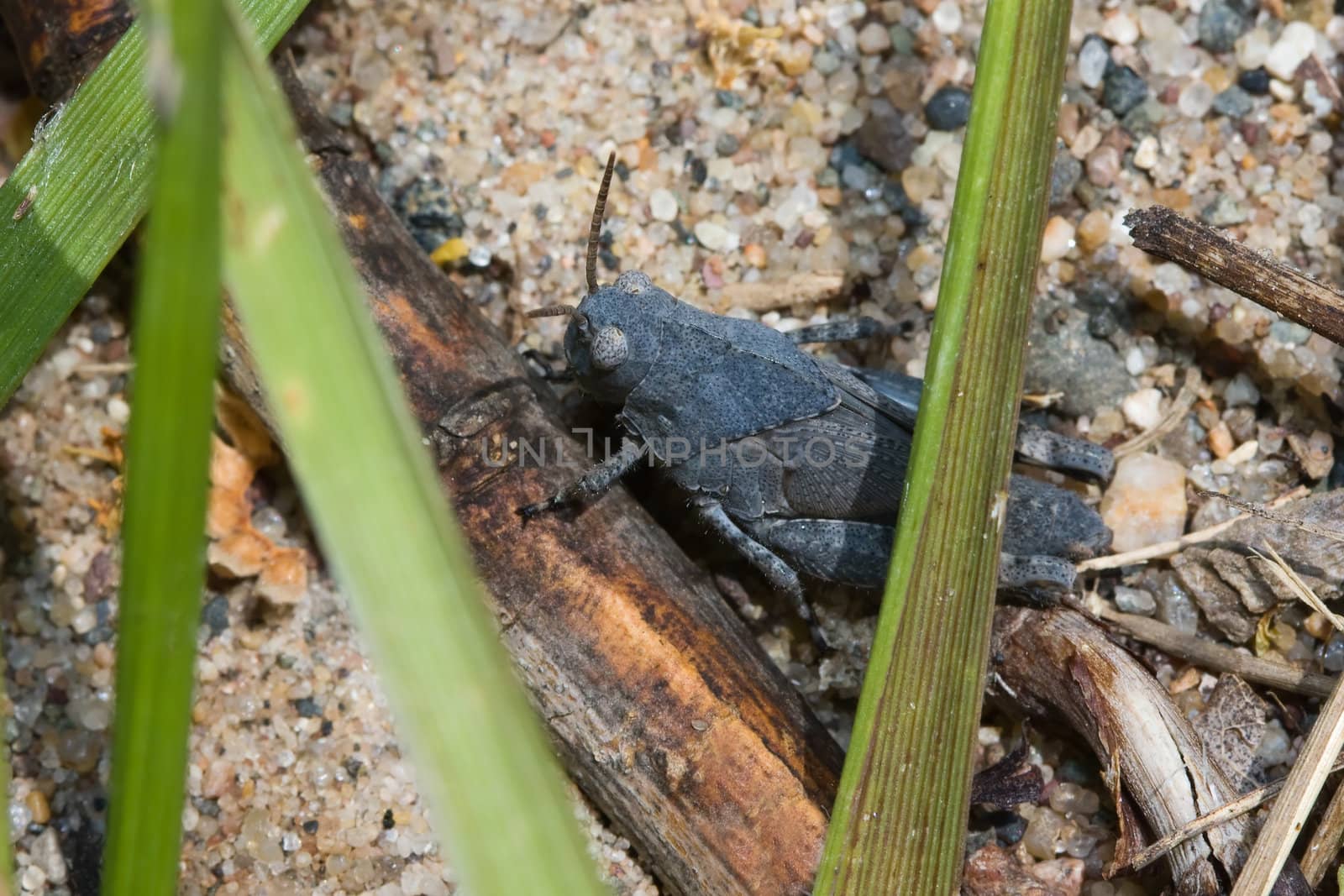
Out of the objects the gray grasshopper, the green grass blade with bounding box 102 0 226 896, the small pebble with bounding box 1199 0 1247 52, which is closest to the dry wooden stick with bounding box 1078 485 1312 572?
the gray grasshopper

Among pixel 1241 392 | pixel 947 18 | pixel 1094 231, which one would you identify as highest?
pixel 947 18

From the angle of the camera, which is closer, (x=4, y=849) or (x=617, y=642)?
(x=4, y=849)

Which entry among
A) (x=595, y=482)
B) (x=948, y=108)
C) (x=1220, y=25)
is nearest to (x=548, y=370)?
(x=595, y=482)

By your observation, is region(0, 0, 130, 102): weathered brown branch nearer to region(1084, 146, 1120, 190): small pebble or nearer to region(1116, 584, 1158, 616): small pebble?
region(1084, 146, 1120, 190): small pebble

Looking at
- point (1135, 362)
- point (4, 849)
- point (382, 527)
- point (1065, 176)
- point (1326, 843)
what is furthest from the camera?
point (1065, 176)

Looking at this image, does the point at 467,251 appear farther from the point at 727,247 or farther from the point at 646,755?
the point at 646,755

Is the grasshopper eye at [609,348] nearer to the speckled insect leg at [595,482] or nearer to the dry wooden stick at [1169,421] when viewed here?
the speckled insect leg at [595,482]

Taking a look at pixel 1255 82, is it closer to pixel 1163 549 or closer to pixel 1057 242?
pixel 1057 242
